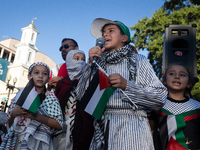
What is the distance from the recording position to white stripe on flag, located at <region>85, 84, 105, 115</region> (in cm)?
193

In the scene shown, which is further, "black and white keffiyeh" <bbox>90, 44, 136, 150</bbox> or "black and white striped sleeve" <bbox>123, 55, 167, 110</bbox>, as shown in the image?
"black and white keffiyeh" <bbox>90, 44, 136, 150</bbox>

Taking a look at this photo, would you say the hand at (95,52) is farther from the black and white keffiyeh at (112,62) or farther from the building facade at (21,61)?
the building facade at (21,61)

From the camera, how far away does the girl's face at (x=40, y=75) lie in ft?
9.70

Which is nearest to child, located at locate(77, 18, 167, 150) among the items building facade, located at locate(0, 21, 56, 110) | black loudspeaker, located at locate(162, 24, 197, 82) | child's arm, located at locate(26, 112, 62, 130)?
child's arm, located at locate(26, 112, 62, 130)

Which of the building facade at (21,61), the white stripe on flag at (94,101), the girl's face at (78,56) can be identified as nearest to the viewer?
the white stripe on flag at (94,101)

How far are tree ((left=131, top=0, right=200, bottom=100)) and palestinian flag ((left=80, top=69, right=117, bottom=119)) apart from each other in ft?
25.8

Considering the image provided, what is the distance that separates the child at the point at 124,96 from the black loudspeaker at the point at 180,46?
Result: 202cm

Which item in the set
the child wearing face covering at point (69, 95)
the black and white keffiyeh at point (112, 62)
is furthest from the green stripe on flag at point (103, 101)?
the child wearing face covering at point (69, 95)

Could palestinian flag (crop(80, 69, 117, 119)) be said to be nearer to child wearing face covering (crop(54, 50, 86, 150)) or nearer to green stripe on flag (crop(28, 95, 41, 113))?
green stripe on flag (crop(28, 95, 41, 113))

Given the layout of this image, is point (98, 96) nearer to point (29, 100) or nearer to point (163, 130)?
point (163, 130)

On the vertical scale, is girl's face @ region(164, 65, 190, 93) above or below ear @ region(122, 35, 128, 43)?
below

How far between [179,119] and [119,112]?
30.8 inches

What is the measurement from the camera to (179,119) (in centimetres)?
224

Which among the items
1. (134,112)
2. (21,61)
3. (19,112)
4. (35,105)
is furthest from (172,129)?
(21,61)
